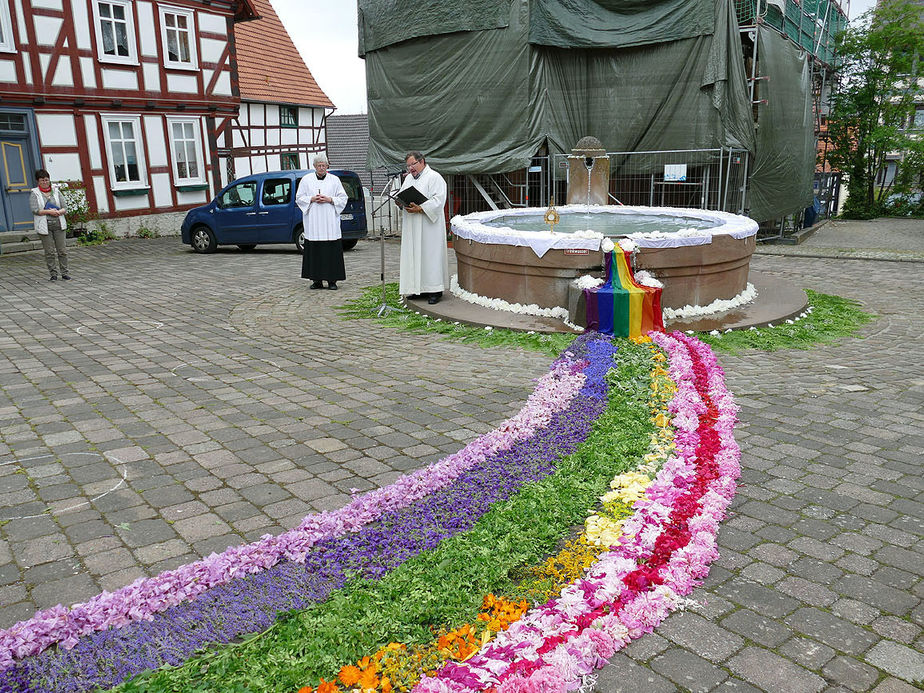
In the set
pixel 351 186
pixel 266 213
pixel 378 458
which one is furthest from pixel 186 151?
pixel 378 458

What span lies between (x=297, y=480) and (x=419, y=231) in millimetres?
5424

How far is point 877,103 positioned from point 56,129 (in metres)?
24.2

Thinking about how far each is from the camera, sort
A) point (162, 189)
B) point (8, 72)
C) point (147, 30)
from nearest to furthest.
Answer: point (8, 72) < point (147, 30) < point (162, 189)

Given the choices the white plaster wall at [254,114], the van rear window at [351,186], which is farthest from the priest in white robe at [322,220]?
the white plaster wall at [254,114]

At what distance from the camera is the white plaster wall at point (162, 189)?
2177cm

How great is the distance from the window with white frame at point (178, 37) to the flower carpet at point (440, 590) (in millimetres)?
21126

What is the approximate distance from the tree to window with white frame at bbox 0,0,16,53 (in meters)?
23.5

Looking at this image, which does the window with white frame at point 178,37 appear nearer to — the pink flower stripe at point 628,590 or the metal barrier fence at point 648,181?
the metal barrier fence at point 648,181

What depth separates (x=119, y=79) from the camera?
67.2ft

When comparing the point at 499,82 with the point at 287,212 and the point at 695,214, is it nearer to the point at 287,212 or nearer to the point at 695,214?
the point at 287,212

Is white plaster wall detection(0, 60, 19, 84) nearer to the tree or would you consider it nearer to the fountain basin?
the fountain basin

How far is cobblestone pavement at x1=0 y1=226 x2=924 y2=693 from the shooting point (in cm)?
311

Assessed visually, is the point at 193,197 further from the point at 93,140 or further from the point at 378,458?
the point at 378,458

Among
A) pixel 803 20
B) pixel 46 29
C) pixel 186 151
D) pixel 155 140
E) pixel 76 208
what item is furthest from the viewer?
pixel 186 151
